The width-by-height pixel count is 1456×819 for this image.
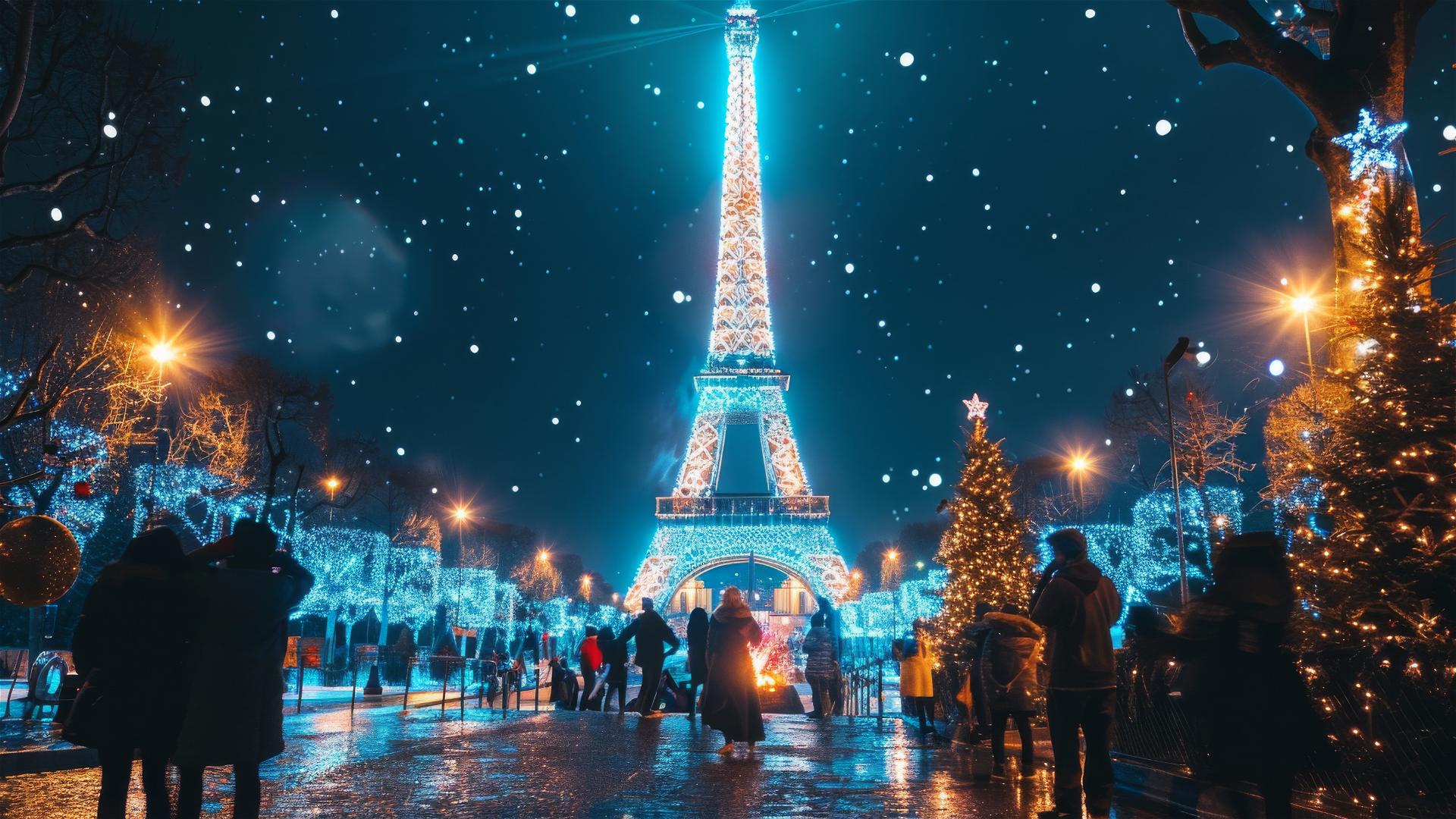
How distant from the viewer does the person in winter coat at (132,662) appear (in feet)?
16.0

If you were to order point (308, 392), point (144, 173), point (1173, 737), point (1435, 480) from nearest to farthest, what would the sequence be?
point (1435, 480) → point (1173, 737) → point (144, 173) → point (308, 392)

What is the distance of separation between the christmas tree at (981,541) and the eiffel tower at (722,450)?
117 ft

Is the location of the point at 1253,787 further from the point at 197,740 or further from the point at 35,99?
the point at 35,99

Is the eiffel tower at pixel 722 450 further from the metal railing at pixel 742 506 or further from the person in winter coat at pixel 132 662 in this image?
the person in winter coat at pixel 132 662

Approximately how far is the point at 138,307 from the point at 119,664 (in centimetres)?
2306

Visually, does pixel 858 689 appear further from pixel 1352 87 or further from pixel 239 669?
pixel 239 669

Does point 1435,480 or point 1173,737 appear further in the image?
point 1173,737

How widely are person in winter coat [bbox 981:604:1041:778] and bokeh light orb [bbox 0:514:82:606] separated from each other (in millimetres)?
8617

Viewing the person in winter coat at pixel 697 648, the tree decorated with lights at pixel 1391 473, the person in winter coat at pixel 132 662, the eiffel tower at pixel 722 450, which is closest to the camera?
the person in winter coat at pixel 132 662

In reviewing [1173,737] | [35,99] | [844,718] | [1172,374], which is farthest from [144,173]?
[1172,374]

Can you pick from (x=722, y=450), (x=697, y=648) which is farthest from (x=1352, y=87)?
(x=722, y=450)

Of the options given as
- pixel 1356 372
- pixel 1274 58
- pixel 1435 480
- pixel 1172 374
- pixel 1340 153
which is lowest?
pixel 1435 480

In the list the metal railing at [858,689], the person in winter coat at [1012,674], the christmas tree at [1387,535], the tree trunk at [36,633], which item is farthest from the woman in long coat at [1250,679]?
the tree trunk at [36,633]

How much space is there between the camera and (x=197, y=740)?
491cm
